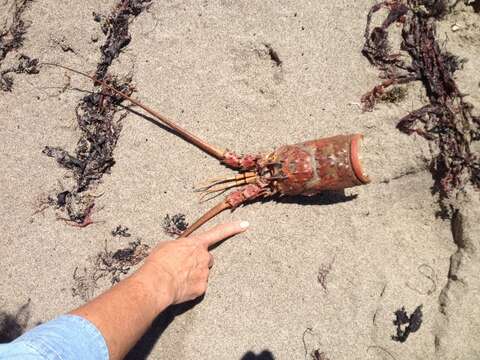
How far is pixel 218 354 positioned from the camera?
11.6ft

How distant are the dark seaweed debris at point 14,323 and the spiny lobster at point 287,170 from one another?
145cm

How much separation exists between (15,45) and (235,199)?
2.20 meters

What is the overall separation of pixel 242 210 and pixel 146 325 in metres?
1.08

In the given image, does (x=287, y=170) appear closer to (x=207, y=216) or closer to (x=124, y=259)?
(x=207, y=216)

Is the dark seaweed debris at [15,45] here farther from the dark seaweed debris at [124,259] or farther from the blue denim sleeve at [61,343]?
the blue denim sleeve at [61,343]

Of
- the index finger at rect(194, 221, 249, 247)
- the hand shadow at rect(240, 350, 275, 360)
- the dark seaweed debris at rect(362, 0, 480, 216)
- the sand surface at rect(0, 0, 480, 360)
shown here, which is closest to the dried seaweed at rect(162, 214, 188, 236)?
the sand surface at rect(0, 0, 480, 360)

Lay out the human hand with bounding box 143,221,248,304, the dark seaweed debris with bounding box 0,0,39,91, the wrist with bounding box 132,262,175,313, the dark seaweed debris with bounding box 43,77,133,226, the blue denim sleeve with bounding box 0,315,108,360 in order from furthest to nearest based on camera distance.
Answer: the dark seaweed debris with bounding box 0,0,39,91 < the dark seaweed debris with bounding box 43,77,133,226 < the human hand with bounding box 143,221,248,304 < the wrist with bounding box 132,262,175,313 < the blue denim sleeve with bounding box 0,315,108,360

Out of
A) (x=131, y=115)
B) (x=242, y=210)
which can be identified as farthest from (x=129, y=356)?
(x=131, y=115)

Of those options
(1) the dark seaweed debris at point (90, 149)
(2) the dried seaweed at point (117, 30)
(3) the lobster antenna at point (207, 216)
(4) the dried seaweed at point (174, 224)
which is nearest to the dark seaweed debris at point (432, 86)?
(3) the lobster antenna at point (207, 216)

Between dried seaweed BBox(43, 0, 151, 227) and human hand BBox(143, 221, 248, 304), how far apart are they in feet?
2.45

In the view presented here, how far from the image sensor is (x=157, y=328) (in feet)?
11.9

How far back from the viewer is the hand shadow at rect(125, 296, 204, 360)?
142 inches

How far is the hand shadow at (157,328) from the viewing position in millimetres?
3611

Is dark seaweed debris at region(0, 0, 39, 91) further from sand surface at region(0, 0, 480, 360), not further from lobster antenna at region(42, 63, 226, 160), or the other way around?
lobster antenna at region(42, 63, 226, 160)
